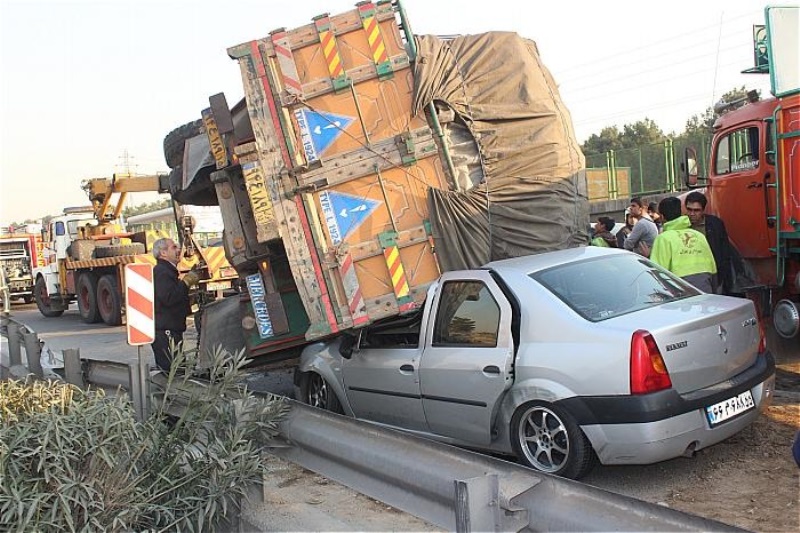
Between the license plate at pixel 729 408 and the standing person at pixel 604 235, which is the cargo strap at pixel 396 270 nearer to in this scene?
the license plate at pixel 729 408

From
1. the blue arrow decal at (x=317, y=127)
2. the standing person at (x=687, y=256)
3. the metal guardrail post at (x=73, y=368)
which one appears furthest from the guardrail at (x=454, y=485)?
the standing person at (x=687, y=256)

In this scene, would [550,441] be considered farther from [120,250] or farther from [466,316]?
[120,250]

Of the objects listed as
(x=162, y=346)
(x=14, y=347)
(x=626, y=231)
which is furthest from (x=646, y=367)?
(x=14, y=347)

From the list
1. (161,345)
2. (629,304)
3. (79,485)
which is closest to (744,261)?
(629,304)

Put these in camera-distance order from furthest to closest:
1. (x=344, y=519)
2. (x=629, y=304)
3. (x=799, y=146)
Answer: (x=799, y=146) → (x=629, y=304) → (x=344, y=519)

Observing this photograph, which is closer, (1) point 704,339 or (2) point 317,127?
(1) point 704,339

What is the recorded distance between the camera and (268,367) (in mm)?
8852

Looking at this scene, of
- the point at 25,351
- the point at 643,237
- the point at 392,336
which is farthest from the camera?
the point at 25,351

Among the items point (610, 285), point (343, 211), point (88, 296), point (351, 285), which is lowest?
point (88, 296)

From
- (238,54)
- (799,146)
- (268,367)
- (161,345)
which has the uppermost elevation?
(238,54)

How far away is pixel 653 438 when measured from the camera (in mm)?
4094

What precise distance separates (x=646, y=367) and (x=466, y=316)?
1.39m

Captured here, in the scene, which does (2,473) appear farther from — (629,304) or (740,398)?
(740,398)

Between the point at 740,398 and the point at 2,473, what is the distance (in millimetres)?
4071
